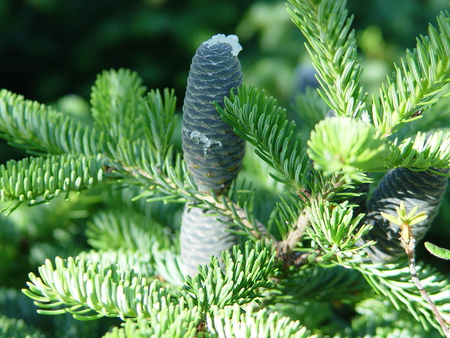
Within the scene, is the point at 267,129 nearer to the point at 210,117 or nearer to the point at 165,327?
the point at 210,117

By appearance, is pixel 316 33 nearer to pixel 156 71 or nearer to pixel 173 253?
pixel 173 253

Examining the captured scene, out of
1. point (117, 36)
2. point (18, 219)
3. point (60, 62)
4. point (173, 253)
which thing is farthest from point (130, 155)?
point (60, 62)

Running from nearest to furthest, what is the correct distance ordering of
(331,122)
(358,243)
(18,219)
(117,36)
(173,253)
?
(331,122) → (358,243) → (173,253) → (18,219) → (117,36)

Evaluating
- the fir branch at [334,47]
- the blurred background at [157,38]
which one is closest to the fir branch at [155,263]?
the fir branch at [334,47]

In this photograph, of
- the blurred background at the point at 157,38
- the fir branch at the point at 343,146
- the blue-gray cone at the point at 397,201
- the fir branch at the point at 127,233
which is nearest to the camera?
the fir branch at the point at 343,146

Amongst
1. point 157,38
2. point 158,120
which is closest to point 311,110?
point 158,120

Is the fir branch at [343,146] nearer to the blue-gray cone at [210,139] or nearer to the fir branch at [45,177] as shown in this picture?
the blue-gray cone at [210,139]
